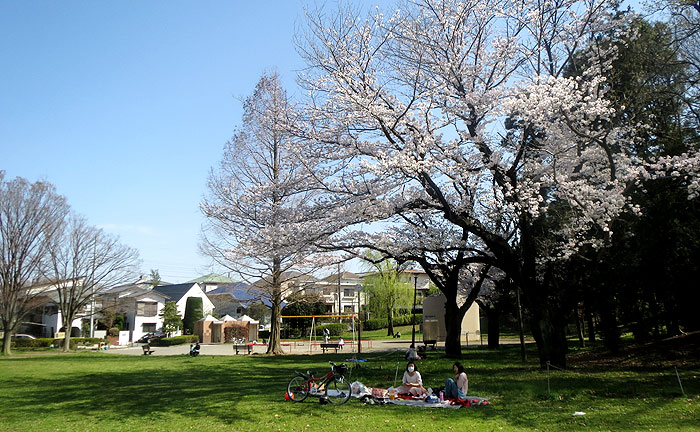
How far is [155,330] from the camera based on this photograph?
2323 inches

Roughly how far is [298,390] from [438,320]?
83.1 feet

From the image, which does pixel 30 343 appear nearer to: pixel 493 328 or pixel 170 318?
pixel 170 318

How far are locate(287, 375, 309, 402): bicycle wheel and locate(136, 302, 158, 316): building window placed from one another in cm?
5188

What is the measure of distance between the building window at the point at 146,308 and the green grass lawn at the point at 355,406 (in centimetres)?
4459

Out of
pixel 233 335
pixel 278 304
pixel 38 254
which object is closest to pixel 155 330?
pixel 233 335

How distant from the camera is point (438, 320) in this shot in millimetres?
34844

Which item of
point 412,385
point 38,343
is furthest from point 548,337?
point 38,343

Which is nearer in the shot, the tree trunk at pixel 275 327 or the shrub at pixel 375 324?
the tree trunk at pixel 275 327

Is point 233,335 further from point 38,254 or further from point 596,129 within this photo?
point 596,129

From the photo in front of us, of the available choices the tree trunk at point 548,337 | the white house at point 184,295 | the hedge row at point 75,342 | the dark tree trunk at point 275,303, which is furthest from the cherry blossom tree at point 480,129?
the white house at point 184,295

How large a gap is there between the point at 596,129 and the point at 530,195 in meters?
3.12

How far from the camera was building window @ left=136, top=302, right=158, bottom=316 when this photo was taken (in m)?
57.7

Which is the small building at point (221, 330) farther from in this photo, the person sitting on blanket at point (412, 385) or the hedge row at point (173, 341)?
the person sitting on blanket at point (412, 385)

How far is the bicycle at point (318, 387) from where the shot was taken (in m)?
10.7
